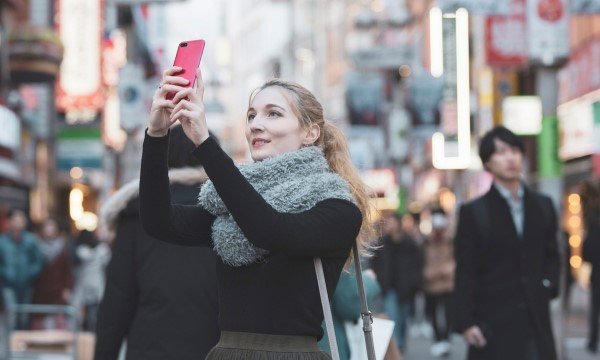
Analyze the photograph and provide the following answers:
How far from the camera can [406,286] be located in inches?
736

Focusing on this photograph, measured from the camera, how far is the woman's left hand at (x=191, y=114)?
3.81m

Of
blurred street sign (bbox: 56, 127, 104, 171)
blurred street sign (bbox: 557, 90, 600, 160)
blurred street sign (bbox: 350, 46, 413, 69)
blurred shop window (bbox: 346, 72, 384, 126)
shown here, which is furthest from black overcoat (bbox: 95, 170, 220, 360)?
blurred shop window (bbox: 346, 72, 384, 126)

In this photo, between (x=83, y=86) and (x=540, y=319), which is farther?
(x=83, y=86)

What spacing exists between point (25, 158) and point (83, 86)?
2.86m

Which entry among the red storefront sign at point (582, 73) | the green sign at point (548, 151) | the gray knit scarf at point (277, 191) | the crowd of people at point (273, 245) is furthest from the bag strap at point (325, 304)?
the red storefront sign at point (582, 73)

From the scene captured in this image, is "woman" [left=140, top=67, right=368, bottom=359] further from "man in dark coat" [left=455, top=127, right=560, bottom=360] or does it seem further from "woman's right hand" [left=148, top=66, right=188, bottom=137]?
"man in dark coat" [left=455, top=127, right=560, bottom=360]

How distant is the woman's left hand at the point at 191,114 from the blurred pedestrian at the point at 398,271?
13.4 m

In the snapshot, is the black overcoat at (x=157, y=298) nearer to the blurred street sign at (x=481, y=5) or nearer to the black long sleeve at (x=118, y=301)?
the black long sleeve at (x=118, y=301)

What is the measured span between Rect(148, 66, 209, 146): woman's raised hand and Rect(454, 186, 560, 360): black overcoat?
4.05m

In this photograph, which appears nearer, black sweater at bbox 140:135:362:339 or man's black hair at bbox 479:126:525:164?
black sweater at bbox 140:135:362:339

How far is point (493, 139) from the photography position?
787 centimetres

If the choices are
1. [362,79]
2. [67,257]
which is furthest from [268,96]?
[362,79]

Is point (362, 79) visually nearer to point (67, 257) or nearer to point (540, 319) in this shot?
point (67, 257)

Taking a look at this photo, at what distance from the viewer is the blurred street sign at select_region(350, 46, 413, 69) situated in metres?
33.0
